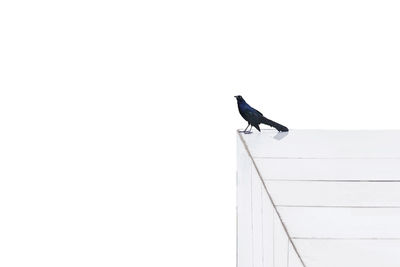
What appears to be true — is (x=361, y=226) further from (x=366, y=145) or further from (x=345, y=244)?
(x=366, y=145)

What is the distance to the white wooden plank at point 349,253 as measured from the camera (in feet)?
7.23

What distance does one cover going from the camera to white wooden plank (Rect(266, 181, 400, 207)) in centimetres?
274

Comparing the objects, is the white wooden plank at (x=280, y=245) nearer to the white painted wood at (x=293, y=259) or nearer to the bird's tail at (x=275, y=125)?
the white painted wood at (x=293, y=259)

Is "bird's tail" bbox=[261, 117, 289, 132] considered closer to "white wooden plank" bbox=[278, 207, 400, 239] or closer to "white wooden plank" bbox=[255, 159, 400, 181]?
"white wooden plank" bbox=[255, 159, 400, 181]

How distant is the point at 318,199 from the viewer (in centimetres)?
279

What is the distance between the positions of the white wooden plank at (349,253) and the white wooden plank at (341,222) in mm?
55

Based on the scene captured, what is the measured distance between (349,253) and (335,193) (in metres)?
0.59

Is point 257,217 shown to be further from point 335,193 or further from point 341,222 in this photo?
point 341,222

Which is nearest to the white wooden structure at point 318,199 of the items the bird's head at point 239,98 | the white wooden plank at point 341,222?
the white wooden plank at point 341,222

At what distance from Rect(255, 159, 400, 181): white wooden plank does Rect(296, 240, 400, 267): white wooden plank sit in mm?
722

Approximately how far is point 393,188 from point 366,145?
0.85 meters

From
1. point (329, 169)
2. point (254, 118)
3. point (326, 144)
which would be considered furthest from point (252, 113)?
point (329, 169)

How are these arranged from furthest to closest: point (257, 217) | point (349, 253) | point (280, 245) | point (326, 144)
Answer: point (326, 144) < point (257, 217) < point (280, 245) < point (349, 253)

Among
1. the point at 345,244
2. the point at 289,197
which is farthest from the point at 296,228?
the point at 289,197
